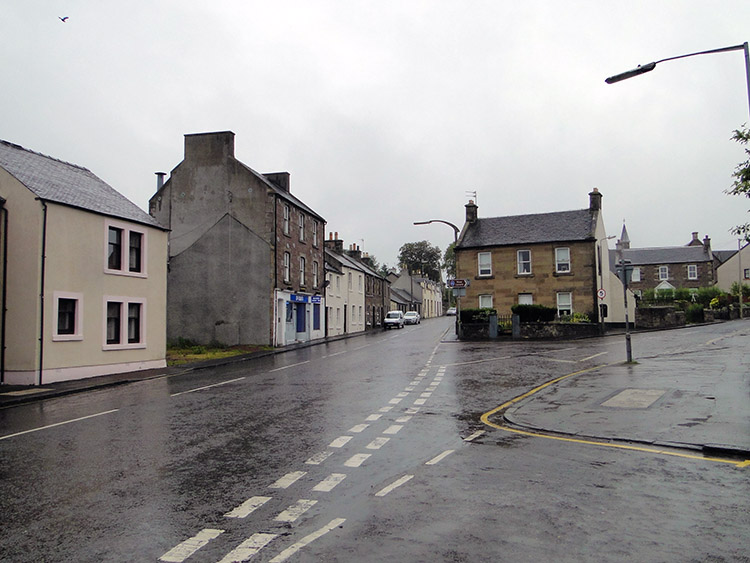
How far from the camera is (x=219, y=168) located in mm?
35594

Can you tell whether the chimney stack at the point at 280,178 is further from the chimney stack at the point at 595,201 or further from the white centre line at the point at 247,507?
the white centre line at the point at 247,507

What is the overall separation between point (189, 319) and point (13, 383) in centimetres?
1743

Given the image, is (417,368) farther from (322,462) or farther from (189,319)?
(189,319)

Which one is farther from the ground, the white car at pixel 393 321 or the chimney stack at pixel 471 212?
the chimney stack at pixel 471 212

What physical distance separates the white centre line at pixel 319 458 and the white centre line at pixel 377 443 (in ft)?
1.95

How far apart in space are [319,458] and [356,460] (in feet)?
1.66

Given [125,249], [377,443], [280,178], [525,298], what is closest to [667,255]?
[525,298]

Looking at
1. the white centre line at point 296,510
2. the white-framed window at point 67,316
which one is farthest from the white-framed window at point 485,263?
the white centre line at point 296,510

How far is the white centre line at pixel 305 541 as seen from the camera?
439cm

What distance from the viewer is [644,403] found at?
443 inches

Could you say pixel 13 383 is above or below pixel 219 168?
below

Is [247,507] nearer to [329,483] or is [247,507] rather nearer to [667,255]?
[329,483]

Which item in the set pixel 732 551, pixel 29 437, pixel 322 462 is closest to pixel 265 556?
pixel 322 462

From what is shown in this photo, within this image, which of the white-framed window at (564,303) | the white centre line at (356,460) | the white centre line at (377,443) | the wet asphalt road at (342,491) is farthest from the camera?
the white-framed window at (564,303)
